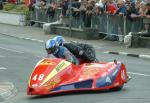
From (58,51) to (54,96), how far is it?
1.07 meters

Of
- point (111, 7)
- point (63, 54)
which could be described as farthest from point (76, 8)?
point (63, 54)

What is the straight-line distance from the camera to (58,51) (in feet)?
44.9

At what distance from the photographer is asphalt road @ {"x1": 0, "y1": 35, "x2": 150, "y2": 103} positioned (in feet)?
41.3

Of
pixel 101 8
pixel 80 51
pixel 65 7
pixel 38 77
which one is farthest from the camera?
pixel 65 7

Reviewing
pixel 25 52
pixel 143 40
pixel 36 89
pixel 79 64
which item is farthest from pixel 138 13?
pixel 36 89

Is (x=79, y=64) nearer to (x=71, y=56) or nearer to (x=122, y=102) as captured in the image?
(x=71, y=56)

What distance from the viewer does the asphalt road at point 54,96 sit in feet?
41.3

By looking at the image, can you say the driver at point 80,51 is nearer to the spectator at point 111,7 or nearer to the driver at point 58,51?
the driver at point 58,51

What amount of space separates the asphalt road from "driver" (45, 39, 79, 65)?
0.88m

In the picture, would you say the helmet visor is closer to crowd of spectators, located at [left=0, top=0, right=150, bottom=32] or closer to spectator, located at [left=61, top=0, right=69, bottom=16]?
crowd of spectators, located at [left=0, top=0, right=150, bottom=32]

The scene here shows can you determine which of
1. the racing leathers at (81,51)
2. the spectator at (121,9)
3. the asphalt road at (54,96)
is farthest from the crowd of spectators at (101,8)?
the racing leathers at (81,51)

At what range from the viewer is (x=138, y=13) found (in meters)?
27.1

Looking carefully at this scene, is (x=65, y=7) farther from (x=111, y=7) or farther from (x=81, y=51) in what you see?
(x=81, y=51)

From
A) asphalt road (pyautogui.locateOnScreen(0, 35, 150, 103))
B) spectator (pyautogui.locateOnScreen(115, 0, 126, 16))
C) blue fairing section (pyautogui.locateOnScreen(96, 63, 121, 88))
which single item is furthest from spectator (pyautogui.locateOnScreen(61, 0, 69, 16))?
blue fairing section (pyautogui.locateOnScreen(96, 63, 121, 88))
